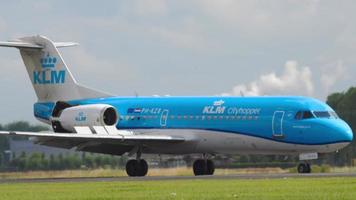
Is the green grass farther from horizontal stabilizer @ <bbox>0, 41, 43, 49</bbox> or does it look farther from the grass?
the grass

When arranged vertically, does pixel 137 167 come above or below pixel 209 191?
above

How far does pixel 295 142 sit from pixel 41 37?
53.1 feet

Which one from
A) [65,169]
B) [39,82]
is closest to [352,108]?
[65,169]

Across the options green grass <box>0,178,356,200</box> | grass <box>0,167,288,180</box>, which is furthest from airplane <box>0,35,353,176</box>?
green grass <box>0,178,356,200</box>

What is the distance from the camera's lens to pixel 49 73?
5741 cm

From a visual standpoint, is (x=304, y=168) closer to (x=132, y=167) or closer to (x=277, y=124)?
(x=277, y=124)

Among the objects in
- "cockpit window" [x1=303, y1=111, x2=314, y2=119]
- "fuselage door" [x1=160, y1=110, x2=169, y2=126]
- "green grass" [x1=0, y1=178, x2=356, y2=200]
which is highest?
"fuselage door" [x1=160, y1=110, x2=169, y2=126]

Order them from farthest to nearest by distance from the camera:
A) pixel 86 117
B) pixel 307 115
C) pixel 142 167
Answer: pixel 86 117 < pixel 142 167 < pixel 307 115

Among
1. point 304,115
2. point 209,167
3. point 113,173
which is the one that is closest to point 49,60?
point 113,173

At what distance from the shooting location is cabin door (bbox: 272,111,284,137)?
47.8 meters

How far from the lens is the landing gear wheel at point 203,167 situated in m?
51.3

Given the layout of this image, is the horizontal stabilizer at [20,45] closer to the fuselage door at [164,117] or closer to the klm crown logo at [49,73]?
the klm crown logo at [49,73]

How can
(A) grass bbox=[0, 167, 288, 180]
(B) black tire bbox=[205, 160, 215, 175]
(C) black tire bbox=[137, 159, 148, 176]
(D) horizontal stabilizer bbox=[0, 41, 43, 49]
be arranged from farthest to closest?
(A) grass bbox=[0, 167, 288, 180] → (D) horizontal stabilizer bbox=[0, 41, 43, 49] → (B) black tire bbox=[205, 160, 215, 175] → (C) black tire bbox=[137, 159, 148, 176]

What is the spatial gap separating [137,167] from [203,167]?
128 inches
